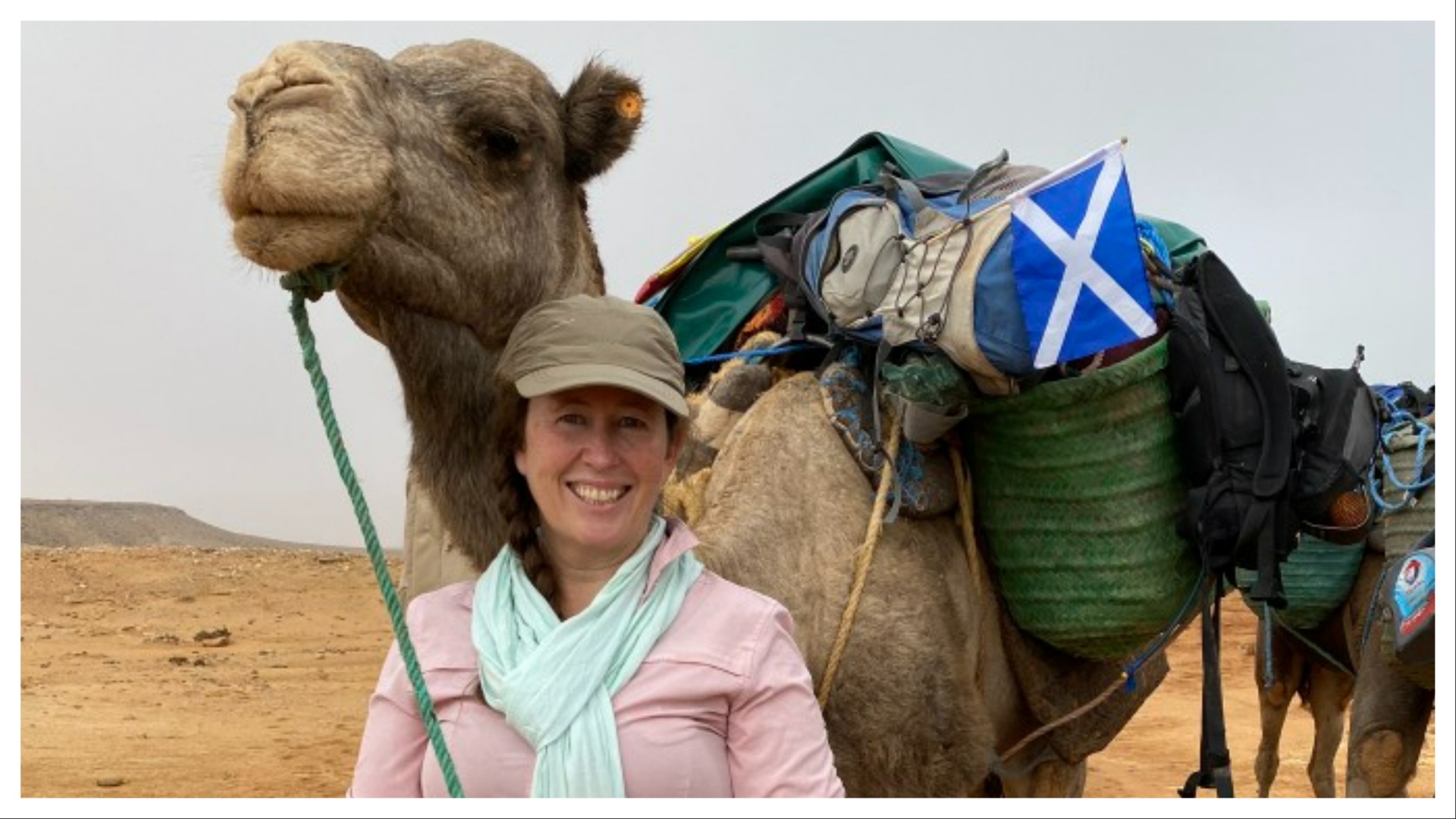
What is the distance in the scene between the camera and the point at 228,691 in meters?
13.3

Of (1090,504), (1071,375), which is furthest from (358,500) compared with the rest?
(1090,504)

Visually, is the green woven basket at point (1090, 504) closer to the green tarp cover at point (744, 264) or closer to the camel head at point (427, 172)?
the green tarp cover at point (744, 264)

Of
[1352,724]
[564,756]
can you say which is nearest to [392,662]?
[564,756]

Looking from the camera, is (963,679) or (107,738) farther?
(107,738)

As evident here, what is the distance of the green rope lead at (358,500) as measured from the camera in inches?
84.8

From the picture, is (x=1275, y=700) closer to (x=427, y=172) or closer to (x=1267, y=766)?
(x=1267, y=766)

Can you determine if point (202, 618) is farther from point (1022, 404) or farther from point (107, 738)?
point (1022, 404)

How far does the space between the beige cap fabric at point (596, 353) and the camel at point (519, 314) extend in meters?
0.62

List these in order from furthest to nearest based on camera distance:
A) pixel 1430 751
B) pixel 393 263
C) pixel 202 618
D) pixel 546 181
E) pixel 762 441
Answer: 1. pixel 202 618
2. pixel 1430 751
3. pixel 762 441
4. pixel 546 181
5. pixel 393 263

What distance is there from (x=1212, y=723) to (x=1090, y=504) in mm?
787

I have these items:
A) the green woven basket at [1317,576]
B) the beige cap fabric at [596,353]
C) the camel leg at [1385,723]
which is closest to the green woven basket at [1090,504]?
the beige cap fabric at [596,353]

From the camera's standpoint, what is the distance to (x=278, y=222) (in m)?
2.75

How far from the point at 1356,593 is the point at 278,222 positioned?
6.59 metres

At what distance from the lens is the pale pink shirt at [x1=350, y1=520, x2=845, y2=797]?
7.09ft
